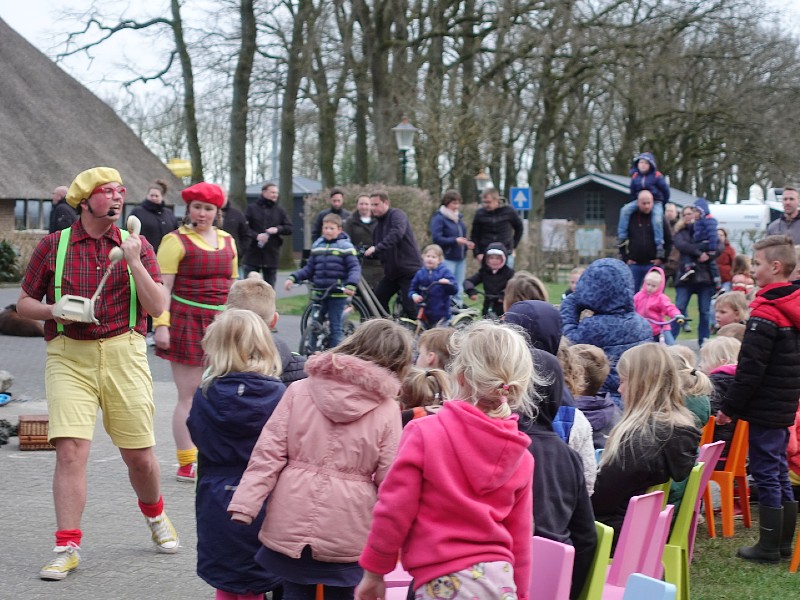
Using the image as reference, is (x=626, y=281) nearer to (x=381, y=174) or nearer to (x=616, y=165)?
(x=381, y=174)

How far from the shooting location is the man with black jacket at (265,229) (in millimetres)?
17391

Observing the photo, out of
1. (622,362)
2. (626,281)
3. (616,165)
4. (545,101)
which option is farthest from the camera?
(616,165)

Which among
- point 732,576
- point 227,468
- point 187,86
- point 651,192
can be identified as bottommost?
point 732,576

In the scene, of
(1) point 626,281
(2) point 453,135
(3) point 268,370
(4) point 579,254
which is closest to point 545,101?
(4) point 579,254

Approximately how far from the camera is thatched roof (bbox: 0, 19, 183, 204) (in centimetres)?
3469

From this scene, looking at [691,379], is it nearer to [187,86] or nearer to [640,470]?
[640,470]

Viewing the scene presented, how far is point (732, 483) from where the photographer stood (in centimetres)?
703

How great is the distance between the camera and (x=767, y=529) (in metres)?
6.44

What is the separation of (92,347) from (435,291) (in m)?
8.74

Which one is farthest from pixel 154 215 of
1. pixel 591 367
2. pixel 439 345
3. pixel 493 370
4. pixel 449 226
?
pixel 493 370

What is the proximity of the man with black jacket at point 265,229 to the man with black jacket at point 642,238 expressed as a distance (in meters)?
5.62

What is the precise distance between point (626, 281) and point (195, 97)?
30637mm

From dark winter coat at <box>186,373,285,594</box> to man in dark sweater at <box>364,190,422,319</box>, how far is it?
10.1 m

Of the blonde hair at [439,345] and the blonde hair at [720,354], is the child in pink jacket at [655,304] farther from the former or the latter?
the blonde hair at [439,345]
